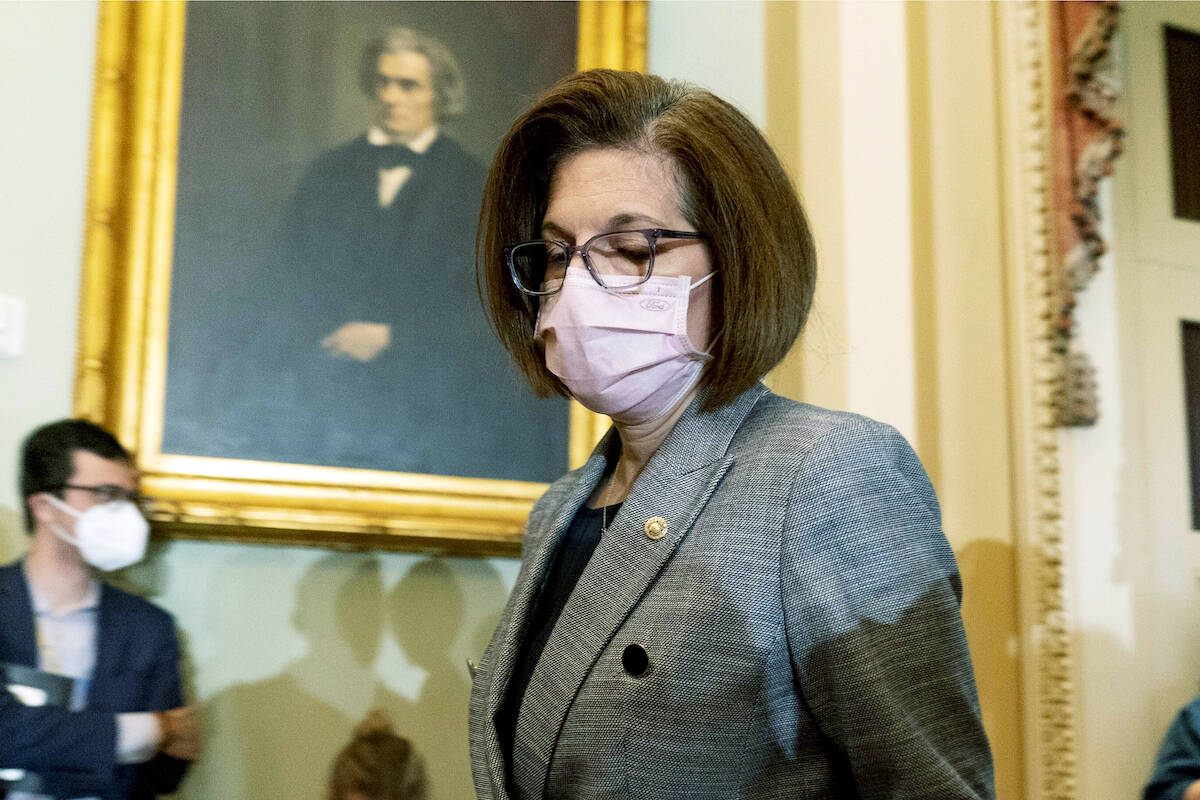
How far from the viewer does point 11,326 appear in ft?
7.38

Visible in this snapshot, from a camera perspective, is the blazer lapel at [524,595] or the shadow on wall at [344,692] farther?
the shadow on wall at [344,692]

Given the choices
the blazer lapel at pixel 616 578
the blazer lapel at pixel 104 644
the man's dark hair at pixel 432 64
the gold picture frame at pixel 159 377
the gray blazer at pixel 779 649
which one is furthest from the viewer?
the man's dark hair at pixel 432 64

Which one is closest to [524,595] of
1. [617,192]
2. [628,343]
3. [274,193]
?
[628,343]

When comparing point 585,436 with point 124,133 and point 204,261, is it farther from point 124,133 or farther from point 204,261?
point 124,133

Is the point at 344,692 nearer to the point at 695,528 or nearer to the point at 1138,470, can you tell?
the point at 695,528

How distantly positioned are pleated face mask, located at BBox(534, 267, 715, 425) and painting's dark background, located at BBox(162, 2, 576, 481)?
104cm

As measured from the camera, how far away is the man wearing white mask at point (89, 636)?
1950mm

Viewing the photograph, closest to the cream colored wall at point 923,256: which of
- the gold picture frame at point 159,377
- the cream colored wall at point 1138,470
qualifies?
the cream colored wall at point 1138,470

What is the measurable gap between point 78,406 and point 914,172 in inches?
80.0

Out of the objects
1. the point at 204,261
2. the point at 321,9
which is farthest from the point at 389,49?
the point at 204,261

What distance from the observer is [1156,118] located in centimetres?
218

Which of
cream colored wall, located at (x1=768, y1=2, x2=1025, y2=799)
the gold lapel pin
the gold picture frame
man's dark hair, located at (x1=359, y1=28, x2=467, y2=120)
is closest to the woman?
the gold lapel pin

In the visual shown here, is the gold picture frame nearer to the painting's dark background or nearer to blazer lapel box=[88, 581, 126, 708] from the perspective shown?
the painting's dark background

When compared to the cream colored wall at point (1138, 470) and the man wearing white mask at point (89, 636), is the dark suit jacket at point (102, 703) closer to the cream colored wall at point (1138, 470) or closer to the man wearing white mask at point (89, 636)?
the man wearing white mask at point (89, 636)
